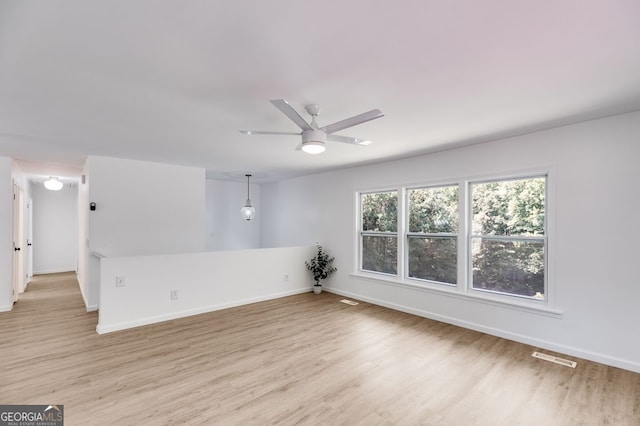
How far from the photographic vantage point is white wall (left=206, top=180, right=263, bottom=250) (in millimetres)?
7578

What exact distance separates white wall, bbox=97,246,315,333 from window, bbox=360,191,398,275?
4.60 ft

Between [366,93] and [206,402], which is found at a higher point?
[366,93]

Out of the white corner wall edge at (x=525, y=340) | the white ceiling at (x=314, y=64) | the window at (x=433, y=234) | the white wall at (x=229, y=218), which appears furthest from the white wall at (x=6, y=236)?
the window at (x=433, y=234)

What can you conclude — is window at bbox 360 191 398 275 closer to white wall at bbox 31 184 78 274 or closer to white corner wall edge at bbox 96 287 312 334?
white corner wall edge at bbox 96 287 312 334

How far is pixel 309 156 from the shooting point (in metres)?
4.72

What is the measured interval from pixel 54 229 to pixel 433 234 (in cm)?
989

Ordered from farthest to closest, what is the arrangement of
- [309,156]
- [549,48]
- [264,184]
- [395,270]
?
1. [264,184]
2. [395,270]
3. [309,156]
4. [549,48]

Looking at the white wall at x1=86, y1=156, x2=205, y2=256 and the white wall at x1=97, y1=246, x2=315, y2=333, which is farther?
the white wall at x1=86, y1=156, x2=205, y2=256

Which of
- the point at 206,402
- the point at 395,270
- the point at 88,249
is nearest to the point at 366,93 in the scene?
the point at 206,402

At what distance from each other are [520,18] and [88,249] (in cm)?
600

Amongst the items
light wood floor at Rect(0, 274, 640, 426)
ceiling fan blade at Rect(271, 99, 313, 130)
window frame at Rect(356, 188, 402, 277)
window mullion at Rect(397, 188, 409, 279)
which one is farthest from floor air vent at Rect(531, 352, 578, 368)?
ceiling fan blade at Rect(271, 99, 313, 130)

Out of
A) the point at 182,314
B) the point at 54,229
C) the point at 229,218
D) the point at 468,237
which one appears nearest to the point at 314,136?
the point at 468,237

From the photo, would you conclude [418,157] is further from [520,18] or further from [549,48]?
[520,18]

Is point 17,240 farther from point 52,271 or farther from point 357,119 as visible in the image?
point 357,119
